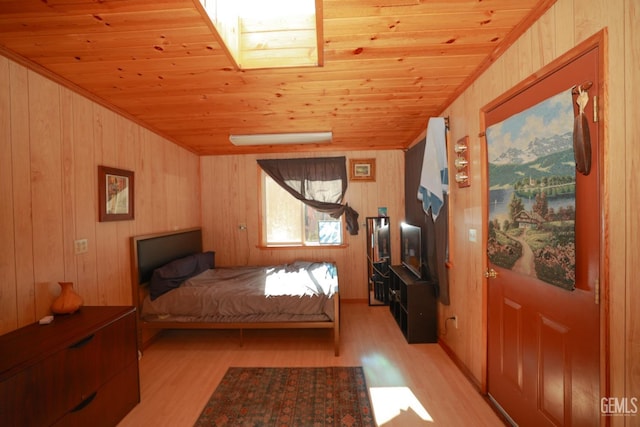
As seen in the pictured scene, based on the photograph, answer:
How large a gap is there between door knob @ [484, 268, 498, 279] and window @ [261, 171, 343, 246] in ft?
7.89

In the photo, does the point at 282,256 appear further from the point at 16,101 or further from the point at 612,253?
the point at 612,253

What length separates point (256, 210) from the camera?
415 cm

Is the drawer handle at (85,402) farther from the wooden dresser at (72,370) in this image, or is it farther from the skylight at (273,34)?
the skylight at (273,34)

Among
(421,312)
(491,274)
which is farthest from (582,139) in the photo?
(421,312)

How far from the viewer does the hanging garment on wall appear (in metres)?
2.41

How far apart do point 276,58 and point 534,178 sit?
1749mm

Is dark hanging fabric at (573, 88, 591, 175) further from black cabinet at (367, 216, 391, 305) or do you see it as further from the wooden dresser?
black cabinet at (367, 216, 391, 305)

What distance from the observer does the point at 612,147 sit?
1.03 meters

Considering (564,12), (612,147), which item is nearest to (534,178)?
(612,147)

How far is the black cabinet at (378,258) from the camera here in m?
3.86

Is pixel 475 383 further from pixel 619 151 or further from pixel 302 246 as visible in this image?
pixel 302 246

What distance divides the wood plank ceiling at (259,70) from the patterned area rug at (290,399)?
8.03 ft

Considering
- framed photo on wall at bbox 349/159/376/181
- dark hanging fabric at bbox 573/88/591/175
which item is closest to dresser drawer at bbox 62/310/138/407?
dark hanging fabric at bbox 573/88/591/175

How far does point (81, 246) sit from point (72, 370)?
3.30ft
